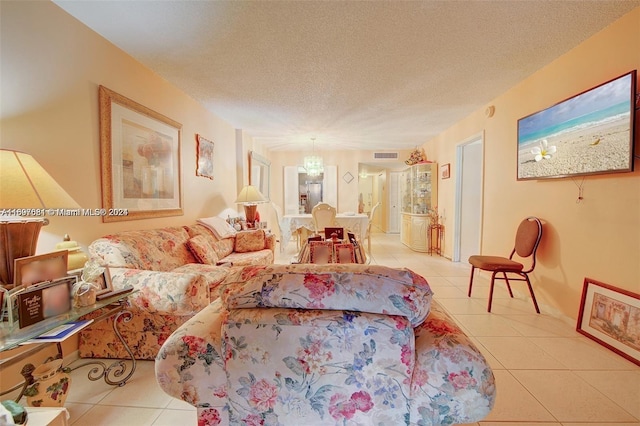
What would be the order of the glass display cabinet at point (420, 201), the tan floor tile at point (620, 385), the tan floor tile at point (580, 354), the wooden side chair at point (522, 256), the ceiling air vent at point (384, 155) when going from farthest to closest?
the ceiling air vent at point (384, 155), the glass display cabinet at point (420, 201), the wooden side chair at point (522, 256), the tan floor tile at point (580, 354), the tan floor tile at point (620, 385)

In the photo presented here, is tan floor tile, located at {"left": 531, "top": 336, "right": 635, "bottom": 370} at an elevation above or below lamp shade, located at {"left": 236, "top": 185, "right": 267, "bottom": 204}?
below

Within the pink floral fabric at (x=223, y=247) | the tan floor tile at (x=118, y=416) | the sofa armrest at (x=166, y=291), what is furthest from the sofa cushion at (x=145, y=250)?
the tan floor tile at (x=118, y=416)

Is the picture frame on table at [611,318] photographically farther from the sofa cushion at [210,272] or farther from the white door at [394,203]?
the white door at [394,203]

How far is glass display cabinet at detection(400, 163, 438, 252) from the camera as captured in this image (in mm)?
5625

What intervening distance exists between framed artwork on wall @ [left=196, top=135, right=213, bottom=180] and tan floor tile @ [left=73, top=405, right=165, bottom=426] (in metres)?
2.73

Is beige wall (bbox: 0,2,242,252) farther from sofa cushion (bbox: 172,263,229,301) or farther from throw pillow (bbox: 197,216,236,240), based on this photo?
throw pillow (bbox: 197,216,236,240)

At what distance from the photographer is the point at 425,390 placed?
0.86 m

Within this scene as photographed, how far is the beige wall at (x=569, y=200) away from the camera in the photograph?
1949 mm

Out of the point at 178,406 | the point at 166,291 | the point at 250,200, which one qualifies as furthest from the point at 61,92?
the point at 250,200

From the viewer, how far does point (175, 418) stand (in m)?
1.42

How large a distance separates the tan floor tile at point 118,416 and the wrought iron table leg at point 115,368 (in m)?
0.20

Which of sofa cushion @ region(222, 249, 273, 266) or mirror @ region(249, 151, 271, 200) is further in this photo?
mirror @ region(249, 151, 271, 200)

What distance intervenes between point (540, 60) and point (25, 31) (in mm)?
3990

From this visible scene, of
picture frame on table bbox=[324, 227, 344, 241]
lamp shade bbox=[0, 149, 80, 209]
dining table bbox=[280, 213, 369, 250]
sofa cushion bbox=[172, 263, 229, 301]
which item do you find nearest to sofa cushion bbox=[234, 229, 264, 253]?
sofa cushion bbox=[172, 263, 229, 301]
